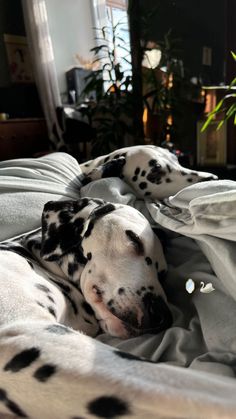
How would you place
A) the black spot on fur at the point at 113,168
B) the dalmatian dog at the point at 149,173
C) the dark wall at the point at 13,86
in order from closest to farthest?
the dalmatian dog at the point at 149,173 < the black spot on fur at the point at 113,168 < the dark wall at the point at 13,86

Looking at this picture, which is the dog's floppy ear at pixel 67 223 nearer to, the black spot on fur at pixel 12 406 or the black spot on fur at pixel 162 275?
the black spot on fur at pixel 162 275

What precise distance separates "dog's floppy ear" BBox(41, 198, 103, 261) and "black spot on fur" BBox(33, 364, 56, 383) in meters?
0.43

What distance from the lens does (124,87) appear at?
399 centimetres

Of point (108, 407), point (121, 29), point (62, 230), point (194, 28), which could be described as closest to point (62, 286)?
point (62, 230)

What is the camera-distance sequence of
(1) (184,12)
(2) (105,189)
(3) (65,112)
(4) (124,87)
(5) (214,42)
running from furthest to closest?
(3) (65,112), (4) (124,87), (1) (184,12), (5) (214,42), (2) (105,189)

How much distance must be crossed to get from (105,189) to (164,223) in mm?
410

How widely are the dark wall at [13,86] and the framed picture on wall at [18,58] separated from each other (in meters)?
0.08

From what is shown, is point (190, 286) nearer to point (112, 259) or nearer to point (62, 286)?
point (112, 259)

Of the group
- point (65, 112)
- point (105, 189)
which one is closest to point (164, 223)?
point (105, 189)

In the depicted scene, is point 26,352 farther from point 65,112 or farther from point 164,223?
Answer: point 65,112

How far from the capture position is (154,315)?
71 centimetres

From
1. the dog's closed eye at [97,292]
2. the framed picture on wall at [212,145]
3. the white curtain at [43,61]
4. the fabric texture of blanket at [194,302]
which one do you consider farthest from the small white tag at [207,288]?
the white curtain at [43,61]

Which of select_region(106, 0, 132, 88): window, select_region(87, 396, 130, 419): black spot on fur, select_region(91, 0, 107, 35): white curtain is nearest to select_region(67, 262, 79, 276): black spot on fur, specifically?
select_region(87, 396, 130, 419): black spot on fur

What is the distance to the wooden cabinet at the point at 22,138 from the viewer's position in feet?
14.5
